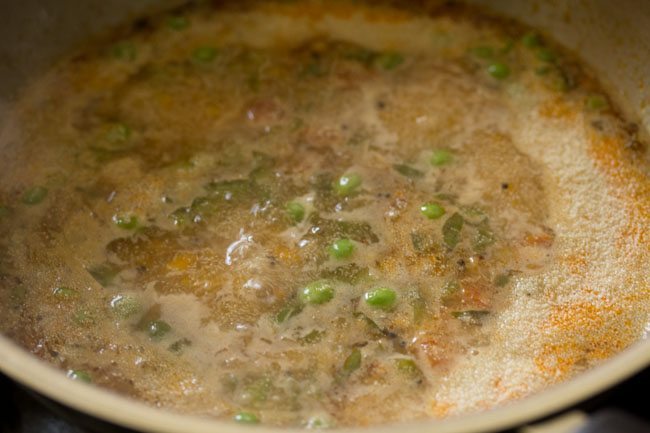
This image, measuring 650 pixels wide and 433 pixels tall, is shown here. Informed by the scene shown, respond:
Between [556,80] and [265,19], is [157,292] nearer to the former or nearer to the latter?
[265,19]

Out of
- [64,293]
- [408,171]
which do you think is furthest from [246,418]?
[408,171]

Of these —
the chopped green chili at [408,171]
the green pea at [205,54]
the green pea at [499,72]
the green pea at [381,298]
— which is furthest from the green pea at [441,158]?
the green pea at [205,54]

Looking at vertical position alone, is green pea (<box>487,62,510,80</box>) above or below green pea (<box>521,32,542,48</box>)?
below

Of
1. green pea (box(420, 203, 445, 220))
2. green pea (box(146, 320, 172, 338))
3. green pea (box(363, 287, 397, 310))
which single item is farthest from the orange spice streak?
green pea (box(146, 320, 172, 338))

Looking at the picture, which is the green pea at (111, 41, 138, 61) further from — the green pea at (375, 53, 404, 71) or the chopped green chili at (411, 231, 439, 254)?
the chopped green chili at (411, 231, 439, 254)

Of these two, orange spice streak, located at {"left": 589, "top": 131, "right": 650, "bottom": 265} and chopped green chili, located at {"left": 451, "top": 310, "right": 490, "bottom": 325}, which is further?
orange spice streak, located at {"left": 589, "top": 131, "right": 650, "bottom": 265}

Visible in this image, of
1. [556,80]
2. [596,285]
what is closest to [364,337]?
[596,285]

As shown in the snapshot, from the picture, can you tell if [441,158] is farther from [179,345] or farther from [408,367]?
[179,345]
